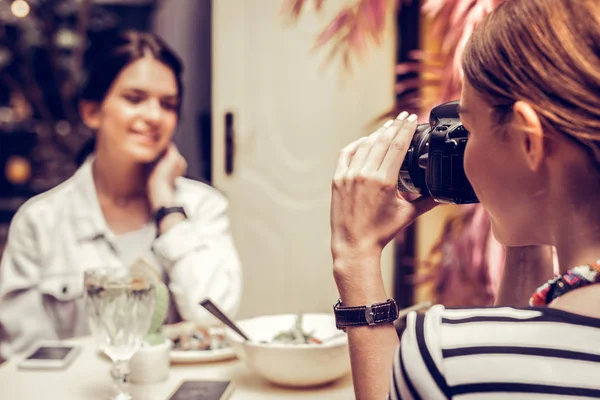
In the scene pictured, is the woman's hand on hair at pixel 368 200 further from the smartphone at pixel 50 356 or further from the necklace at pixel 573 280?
the smartphone at pixel 50 356

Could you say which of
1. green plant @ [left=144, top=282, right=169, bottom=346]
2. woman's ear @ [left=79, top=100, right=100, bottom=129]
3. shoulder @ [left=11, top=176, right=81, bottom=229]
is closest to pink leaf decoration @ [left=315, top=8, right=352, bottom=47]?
woman's ear @ [left=79, top=100, right=100, bottom=129]

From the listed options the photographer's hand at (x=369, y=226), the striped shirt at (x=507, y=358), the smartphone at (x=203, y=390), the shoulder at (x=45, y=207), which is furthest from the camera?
the shoulder at (x=45, y=207)

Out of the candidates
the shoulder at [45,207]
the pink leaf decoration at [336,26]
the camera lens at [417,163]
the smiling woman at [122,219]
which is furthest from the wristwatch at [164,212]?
the camera lens at [417,163]

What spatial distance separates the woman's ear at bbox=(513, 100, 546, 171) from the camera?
1.94ft

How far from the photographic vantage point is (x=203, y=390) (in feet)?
3.26

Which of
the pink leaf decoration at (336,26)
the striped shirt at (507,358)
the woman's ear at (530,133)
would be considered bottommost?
the striped shirt at (507,358)

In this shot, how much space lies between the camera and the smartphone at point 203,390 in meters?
0.96

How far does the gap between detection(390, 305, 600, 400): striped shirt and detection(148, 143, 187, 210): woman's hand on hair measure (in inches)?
55.8

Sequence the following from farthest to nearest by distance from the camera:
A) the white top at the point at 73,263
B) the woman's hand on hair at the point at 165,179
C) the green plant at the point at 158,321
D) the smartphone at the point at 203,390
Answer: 1. the woman's hand on hair at the point at 165,179
2. the white top at the point at 73,263
3. the green plant at the point at 158,321
4. the smartphone at the point at 203,390

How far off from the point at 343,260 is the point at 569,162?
28 centimetres

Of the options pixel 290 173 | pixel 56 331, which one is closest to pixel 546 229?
pixel 56 331

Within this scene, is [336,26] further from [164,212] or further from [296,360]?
[296,360]

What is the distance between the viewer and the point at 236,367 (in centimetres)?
114

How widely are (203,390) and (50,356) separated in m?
0.35
